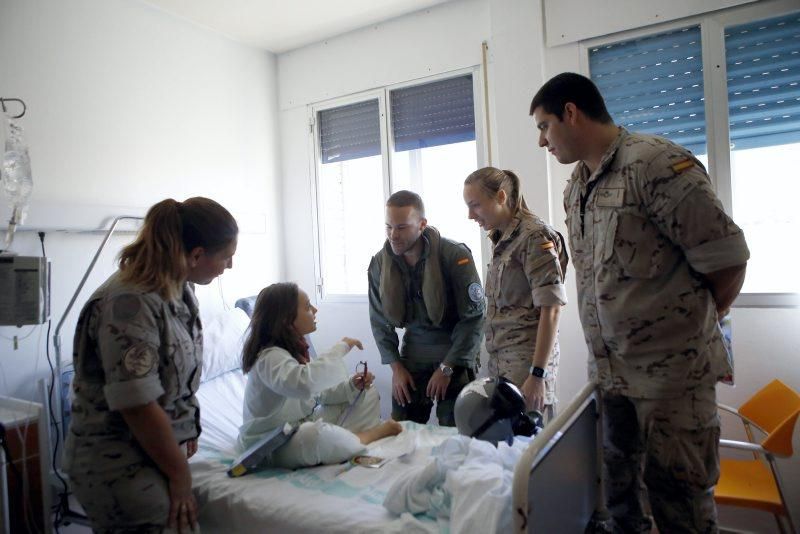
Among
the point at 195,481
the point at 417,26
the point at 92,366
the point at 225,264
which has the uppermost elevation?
the point at 417,26

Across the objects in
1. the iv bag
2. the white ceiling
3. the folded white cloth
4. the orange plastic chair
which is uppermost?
the white ceiling

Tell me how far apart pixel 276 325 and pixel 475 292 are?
895mm

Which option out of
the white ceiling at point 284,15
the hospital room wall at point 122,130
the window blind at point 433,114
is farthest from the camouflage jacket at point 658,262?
the hospital room wall at point 122,130

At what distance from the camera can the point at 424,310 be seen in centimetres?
236

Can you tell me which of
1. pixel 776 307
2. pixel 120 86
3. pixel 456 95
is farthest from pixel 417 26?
pixel 776 307

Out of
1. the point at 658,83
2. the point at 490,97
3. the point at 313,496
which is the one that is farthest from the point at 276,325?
the point at 658,83

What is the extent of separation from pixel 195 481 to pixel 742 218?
8.80ft

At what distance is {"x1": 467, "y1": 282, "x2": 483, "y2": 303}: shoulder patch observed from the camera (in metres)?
2.28

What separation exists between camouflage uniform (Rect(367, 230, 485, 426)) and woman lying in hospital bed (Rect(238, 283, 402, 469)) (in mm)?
286

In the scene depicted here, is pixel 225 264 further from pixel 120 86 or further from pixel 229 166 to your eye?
pixel 229 166

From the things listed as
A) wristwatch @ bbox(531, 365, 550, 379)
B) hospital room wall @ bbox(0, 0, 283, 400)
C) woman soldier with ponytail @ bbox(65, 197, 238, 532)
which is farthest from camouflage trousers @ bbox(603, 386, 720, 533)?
hospital room wall @ bbox(0, 0, 283, 400)

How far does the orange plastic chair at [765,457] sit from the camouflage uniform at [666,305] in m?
0.75

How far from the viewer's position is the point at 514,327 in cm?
185

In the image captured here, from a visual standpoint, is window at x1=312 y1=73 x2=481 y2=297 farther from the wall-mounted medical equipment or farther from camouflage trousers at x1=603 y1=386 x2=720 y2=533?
the wall-mounted medical equipment
